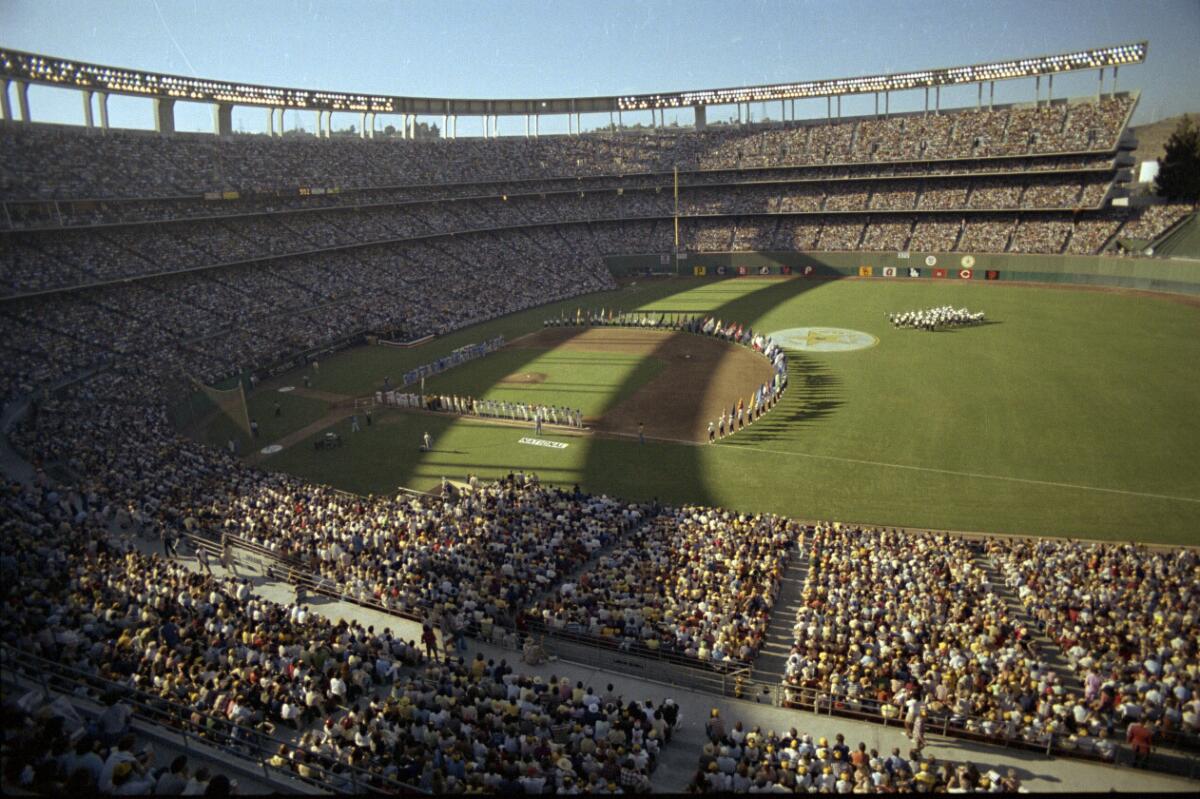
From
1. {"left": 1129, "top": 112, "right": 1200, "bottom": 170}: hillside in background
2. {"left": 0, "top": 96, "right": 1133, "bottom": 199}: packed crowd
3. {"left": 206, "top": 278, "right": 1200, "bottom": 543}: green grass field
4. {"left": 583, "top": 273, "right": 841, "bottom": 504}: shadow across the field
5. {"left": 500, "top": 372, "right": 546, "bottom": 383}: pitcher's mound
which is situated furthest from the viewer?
{"left": 1129, "top": 112, "right": 1200, "bottom": 170}: hillside in background

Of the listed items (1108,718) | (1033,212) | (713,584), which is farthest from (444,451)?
(1033,212)

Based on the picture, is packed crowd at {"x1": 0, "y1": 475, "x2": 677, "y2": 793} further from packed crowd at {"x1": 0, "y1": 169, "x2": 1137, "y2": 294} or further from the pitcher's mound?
packed crowd at {"x1": 0, "y1": 169, "x2": 1137, "y2": 294}

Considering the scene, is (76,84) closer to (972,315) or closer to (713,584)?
(713,584)

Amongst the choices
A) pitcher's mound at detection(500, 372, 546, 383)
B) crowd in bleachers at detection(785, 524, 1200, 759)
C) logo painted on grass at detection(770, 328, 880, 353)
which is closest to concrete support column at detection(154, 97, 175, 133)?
pitcher's mound at detection(500, 372, 546, 383)

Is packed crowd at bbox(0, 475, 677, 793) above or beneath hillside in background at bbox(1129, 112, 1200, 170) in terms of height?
beneath

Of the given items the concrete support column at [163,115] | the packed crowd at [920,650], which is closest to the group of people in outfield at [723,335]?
the packed crowd at [920,650]

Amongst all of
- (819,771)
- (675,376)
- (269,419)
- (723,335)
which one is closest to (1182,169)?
(723,335)
